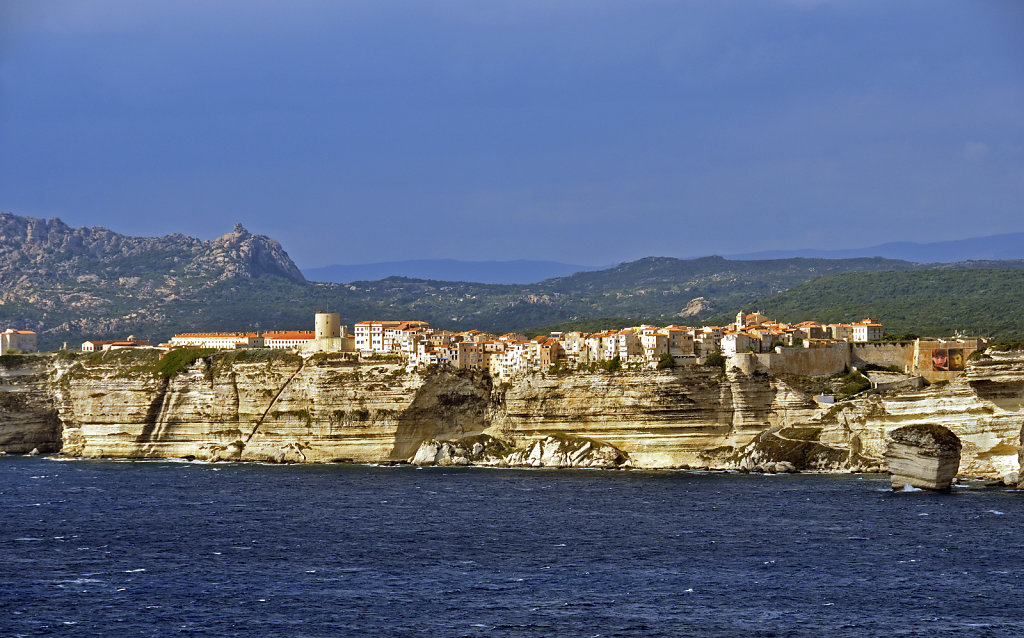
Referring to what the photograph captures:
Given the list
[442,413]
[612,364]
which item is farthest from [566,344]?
[442,413]

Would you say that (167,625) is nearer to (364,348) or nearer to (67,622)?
(67,622)

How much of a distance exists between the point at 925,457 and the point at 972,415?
9.15 metres

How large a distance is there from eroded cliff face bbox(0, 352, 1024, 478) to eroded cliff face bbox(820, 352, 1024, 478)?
0.09m

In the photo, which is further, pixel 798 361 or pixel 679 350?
pixel 679 350

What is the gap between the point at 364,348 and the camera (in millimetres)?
115375

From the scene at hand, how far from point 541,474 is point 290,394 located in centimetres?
2464

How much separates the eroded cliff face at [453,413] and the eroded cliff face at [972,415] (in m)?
0.09

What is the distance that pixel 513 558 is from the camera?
186 ft

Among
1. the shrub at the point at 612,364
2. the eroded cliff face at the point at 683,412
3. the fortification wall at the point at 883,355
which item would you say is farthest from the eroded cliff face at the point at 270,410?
the fortification wall at the point at 883,355

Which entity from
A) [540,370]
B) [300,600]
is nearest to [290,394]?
[540,370]

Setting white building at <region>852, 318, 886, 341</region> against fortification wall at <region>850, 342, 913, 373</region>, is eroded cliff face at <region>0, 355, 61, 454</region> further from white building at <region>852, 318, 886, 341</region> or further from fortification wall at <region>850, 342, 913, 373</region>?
white building at <region>852, 318, 886, 341</region>

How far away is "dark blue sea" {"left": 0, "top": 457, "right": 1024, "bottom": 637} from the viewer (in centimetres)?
4459

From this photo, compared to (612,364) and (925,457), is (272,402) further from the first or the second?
(925,457)

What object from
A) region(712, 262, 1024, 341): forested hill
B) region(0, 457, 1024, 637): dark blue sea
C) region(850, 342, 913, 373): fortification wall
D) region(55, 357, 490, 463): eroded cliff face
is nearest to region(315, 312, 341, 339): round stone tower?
region(55, 357, 490, 463): eroded cliff face
